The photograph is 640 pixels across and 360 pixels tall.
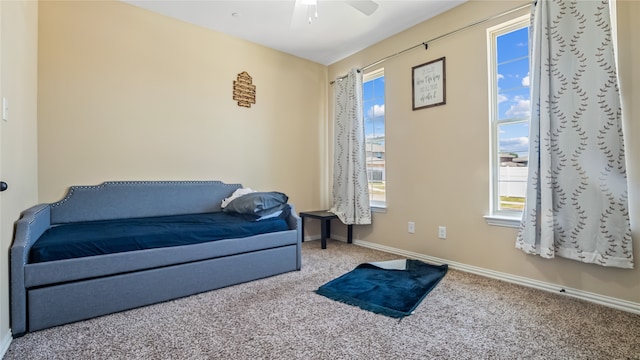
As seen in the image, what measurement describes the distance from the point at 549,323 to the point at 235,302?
205cm

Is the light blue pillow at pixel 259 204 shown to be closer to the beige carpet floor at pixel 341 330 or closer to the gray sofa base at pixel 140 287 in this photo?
the gray sofa base at pixel 140 287

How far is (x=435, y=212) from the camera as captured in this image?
10.4ft

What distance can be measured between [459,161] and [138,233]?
284 centimetres

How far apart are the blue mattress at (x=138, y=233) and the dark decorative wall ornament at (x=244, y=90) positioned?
1.51 meters

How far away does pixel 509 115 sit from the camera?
268 centimetres

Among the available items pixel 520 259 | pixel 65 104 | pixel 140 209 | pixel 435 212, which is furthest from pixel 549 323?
pixel 65 104

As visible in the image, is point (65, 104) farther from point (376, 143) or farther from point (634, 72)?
point (634, 72)

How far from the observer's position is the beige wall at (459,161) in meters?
2.02

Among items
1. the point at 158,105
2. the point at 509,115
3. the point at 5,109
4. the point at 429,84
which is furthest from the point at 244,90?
the point at 509,115

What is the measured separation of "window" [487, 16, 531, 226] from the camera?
8.52 feet

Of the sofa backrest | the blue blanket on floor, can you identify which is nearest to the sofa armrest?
the sofa backrest

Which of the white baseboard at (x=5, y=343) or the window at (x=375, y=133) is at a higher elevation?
the window at (x=375, y=133)

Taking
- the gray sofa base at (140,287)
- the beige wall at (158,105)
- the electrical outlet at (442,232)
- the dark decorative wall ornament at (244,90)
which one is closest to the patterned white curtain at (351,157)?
the beige wall at (158,105)

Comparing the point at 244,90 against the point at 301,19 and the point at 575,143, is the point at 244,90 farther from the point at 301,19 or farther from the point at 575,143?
the point at 575,143
